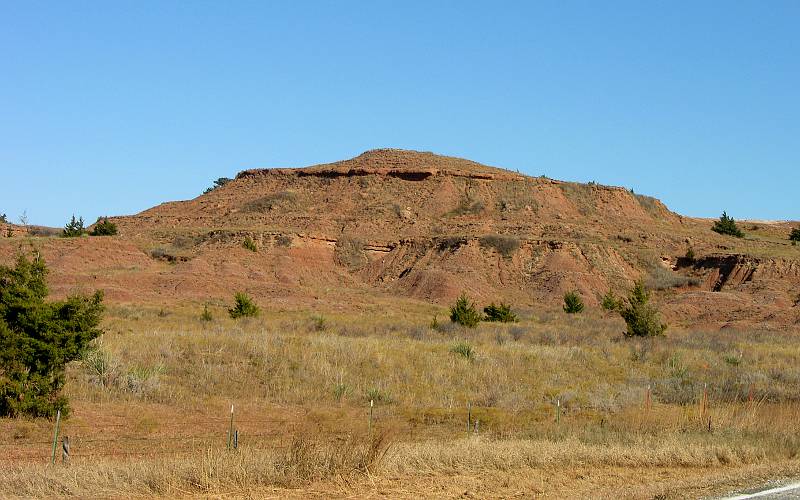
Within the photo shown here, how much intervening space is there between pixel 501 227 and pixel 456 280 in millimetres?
12183

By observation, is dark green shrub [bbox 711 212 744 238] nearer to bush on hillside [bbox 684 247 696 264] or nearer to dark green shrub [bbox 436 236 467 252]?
bush on hillside [bbox 684 247 696 264]

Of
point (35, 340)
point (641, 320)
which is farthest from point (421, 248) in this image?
point (35, 340)

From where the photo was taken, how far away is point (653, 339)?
31.7 metres

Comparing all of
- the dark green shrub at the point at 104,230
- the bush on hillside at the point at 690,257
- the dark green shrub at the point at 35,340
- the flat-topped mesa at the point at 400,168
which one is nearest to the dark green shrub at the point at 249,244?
the dark green shrub at the point at 104,230

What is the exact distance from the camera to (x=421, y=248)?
199ft

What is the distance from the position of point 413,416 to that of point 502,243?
143 ft

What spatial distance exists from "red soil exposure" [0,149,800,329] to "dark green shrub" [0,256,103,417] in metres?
24.3

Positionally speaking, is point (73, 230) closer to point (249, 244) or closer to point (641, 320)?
point (249, 244)

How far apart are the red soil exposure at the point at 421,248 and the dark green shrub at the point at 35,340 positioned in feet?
79.6

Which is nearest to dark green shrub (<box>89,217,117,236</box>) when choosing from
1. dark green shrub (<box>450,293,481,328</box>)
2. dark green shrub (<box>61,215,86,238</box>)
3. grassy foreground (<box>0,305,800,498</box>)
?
dark green shrub (<box>61,215,86,238</box>)

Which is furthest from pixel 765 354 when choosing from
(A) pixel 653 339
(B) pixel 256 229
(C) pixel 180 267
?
(B) pixel 256 229

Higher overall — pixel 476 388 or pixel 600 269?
pixel 600 269

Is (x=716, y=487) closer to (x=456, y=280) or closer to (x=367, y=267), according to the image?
(x=456, y=280)

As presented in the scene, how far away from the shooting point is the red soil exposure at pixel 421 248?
4869 cm
